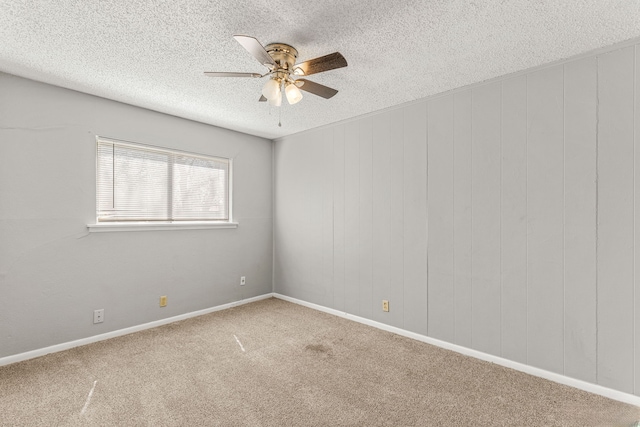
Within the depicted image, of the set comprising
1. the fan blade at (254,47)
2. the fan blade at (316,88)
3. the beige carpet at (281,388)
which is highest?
the fan blade at (254,47)

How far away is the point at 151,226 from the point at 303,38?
8.35 ft

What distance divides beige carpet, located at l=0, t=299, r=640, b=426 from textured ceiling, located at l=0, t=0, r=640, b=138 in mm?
2358

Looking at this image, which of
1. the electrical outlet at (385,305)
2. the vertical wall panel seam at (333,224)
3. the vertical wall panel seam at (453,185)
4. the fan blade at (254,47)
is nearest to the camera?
the fan blade at (254,47)

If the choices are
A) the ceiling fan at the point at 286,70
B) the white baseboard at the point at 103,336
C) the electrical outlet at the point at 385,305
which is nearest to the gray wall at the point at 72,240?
the white baseboard at the point at 103,336

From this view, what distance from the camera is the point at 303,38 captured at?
2.00 meters

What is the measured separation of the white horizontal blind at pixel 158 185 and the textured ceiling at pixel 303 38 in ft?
2.30

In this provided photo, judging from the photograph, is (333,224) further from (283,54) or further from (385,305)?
(283,54)

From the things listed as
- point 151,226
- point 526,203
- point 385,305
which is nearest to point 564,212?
point 526,203

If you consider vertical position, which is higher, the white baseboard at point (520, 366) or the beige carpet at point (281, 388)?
the white baseboard at point (520, 366)

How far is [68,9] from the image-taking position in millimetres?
1740

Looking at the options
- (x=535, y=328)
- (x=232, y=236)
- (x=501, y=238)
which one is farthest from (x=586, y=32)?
(x=232, y=236)

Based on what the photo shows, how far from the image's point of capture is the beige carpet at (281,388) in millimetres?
1885

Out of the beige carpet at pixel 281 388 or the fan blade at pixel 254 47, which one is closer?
the fan blade at pixel 254 47

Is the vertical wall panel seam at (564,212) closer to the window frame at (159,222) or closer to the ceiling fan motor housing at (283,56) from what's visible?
the ceiling fan motor housing at (283,56)
